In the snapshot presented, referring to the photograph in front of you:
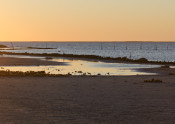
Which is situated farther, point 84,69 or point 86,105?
point 84,69

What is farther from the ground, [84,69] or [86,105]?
[84,69]

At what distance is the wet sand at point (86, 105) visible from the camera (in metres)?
12.2

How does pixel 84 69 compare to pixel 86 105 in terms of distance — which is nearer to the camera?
pixel 86 105

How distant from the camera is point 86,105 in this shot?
15.1 metres

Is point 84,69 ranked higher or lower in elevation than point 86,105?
higher

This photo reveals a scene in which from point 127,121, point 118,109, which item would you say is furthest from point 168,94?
point 127,121

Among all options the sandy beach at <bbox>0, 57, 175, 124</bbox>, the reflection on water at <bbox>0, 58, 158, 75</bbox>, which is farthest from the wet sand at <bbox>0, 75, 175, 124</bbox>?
the reflection on water at <bbox>0, 58, 158, 75</bbox>

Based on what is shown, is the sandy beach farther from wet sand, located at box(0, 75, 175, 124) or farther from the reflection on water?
the reflection on water

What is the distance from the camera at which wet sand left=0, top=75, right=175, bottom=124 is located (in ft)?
39.9

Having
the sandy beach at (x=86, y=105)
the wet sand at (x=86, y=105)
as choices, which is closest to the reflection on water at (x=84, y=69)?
the sandy beach at (x=86, y=105)

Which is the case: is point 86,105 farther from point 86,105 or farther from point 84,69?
point 84,69

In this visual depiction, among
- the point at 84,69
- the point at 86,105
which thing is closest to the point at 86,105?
the point at 86,105

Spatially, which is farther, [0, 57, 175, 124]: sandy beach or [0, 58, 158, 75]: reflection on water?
[0, 58, 158, 75]: reflection on water

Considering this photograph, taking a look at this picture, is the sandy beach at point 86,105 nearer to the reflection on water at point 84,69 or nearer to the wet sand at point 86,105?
the wet sand at point 86,105
